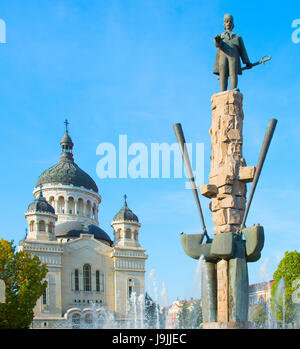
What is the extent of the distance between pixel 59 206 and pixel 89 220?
4.05 metres

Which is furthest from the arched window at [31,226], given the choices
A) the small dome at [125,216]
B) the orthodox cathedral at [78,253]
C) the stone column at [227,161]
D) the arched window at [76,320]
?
the stone column at [227,161]

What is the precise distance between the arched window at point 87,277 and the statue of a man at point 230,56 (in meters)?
43.3

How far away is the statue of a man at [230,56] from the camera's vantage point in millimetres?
13391

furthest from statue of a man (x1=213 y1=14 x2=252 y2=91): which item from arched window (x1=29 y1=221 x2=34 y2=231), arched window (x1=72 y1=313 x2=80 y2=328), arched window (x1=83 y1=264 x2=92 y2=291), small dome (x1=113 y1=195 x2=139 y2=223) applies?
small dome (x1=113 y1=195 x2=139 y2=223)

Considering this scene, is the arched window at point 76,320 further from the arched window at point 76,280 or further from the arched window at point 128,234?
the arched window at point 128,234

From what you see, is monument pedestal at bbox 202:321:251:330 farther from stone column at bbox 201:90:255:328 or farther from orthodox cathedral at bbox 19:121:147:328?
orthodox cathedral at bbox 19:121:147:328

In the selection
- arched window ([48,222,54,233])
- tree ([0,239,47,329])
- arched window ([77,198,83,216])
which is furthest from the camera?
arched window ([77,198,83,216])

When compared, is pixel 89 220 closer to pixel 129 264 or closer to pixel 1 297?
pixel 129 264

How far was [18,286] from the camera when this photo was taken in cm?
3431

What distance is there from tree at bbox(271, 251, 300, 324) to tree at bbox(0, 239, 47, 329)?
644 inches

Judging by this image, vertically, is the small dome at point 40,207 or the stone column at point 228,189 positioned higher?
the small dome at point 40,207

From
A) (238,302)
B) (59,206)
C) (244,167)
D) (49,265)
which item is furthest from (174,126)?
(59,206)

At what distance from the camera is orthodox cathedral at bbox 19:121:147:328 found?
5072cm

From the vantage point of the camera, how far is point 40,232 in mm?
52062
